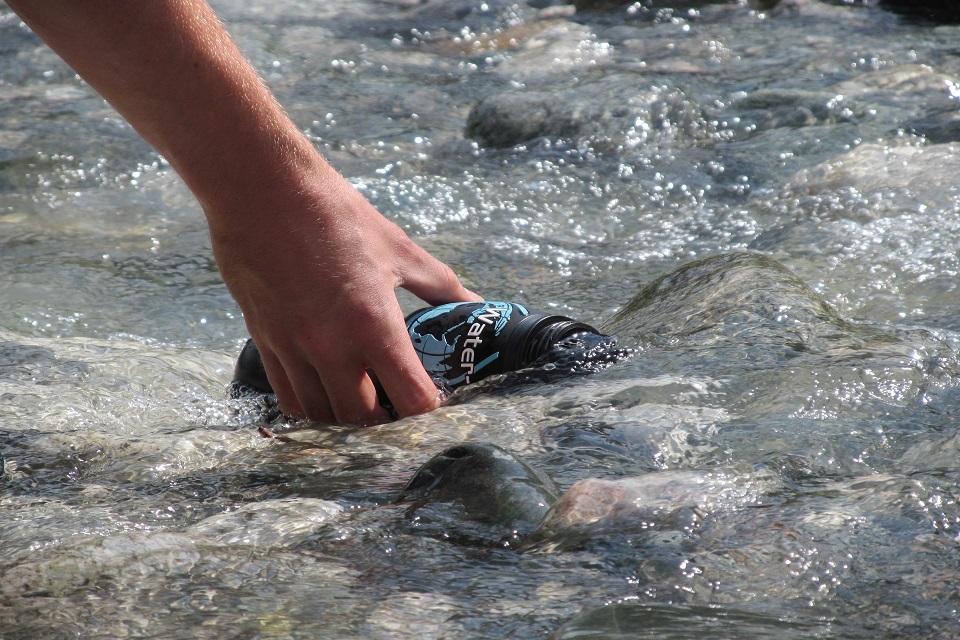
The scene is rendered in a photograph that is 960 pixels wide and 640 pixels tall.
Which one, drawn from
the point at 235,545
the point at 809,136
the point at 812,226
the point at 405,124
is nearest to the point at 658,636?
the point at 235,545

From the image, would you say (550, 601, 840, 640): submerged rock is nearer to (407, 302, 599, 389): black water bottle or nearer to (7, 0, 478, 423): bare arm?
(7, 0, 478, 423): bare arm

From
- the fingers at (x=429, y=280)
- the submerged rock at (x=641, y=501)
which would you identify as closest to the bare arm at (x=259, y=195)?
the fingers at (x=429, y=280)

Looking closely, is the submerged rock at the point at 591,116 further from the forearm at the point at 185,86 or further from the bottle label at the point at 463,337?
the forearm at the point at 185,86

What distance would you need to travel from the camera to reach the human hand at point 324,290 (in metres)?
2.24

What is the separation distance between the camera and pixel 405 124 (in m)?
6.28

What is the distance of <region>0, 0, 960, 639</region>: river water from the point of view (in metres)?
1.50

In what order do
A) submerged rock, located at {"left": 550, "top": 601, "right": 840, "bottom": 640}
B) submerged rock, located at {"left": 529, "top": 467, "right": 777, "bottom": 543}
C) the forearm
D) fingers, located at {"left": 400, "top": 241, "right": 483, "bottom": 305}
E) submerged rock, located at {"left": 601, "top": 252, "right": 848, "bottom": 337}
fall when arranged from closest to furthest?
submerged rock, located at {"left": 550, "top": 601, "right": 840, "bottom": 640} → submerged rock, located at {"left": 529, "top": 467, "right": 777, "bottom": 543} → the forearm → fingers, located at {"left": 400, "top": 241, "right": 483, "bottom": 305} → submerged rock, located at {"left": 601, "top": 252, "right": 848, "bottom": 337}

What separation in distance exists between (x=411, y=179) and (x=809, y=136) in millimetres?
2091

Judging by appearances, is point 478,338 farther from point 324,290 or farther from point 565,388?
point 324,290

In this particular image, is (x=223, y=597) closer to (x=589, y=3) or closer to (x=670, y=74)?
(x=670, y=74)

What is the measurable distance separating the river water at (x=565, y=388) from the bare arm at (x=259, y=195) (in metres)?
0.21

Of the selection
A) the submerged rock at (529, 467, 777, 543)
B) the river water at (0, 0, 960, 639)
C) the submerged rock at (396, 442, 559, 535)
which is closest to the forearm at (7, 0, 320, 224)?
the river water at (0, 0, 960, 639)

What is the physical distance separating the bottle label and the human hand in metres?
0.16

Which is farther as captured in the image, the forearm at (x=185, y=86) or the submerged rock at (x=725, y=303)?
the submerged rock at (x=725, y=303)
